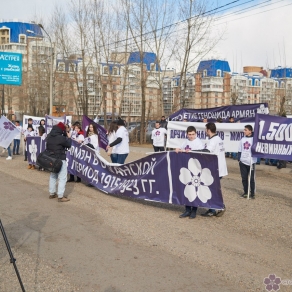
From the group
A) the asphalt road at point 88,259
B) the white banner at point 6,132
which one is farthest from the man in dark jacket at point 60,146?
the white banner at point 6,132

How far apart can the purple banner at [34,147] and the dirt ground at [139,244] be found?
4804 millimetres

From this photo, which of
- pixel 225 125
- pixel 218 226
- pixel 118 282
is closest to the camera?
pixel 118 282

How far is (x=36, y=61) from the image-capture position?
46.3 meters

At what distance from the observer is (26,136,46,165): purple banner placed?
48.2 ft

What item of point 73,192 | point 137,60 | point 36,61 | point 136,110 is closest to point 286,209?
point 73,192

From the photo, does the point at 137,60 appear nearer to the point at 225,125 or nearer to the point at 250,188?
the point at 225,125

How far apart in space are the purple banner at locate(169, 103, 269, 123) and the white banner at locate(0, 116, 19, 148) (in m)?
6.75

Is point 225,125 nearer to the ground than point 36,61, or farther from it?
nearer to the ground

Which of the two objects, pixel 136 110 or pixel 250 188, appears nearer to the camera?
pixel 250 188

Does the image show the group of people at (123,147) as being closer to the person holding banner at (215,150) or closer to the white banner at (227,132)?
the person holding banner at (215,150)

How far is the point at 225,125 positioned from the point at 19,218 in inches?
328

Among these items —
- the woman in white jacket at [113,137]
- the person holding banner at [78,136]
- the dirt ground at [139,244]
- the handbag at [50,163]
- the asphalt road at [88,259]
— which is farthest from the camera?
the person holding banner at [78,136]

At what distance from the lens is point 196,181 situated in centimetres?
771

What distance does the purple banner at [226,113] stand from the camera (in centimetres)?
1423
